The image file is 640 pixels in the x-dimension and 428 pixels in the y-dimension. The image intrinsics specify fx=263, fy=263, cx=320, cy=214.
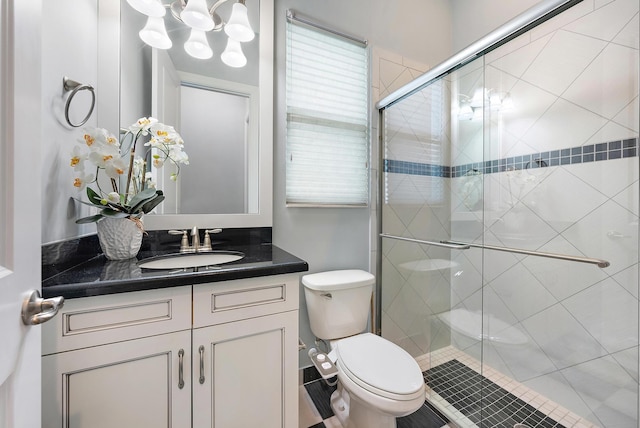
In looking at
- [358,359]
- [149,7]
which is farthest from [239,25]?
[358,359]

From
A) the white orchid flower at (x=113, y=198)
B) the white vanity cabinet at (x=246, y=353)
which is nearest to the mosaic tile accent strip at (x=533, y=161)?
the white vanity cabinet at (x=246, y=353)

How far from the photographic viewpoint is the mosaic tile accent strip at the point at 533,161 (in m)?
1.13

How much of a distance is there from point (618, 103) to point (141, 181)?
2073 mm

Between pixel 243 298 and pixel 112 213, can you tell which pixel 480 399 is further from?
pixel 112 213

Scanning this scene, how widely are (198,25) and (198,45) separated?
0.11m

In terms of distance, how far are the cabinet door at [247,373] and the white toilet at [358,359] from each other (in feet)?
0.92

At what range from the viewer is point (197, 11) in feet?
3.86

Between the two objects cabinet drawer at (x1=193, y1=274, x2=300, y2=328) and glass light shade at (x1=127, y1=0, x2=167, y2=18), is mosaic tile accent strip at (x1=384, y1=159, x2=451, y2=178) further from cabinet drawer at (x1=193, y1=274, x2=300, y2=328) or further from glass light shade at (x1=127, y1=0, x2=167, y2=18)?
glass light shade at (x1=127, y1=0, x2=167, y2=18)

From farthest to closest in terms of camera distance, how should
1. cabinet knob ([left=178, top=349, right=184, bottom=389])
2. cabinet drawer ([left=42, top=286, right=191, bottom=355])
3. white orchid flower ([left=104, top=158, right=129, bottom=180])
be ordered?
white orchid flower ([left=104, top=158, right=129, bottom=180]), cabinet knob ([left=178, top=349, right=184, bottom=389]), cabinet drawer ([left=42, top=286, right=191, bottom=355])

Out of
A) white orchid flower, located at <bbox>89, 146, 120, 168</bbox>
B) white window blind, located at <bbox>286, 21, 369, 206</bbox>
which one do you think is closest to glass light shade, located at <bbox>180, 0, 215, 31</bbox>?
white window blind, located at <bbox>286, 21, 369, 206</bbox>

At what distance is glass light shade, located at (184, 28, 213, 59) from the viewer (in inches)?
50.8

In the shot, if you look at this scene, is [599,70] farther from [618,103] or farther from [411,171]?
[411,171]

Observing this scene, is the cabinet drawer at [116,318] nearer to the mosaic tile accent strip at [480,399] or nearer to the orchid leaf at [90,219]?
the orchid leaf at [90,219]

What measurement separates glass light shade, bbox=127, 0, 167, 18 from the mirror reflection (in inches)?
1.8
